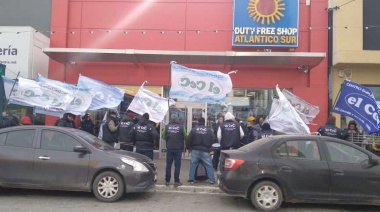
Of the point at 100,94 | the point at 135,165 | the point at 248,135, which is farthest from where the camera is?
the point at 100,94

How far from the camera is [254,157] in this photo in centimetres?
749

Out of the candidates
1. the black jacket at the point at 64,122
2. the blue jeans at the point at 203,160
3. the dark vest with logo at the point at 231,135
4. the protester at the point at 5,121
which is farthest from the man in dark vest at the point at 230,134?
the protester at the point at 5,121

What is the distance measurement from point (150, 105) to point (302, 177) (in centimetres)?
463

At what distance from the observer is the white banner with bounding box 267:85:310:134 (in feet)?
34.0

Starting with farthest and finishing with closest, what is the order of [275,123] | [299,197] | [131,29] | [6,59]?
[131,29]
[6,59]
[275,123]
[299,197]

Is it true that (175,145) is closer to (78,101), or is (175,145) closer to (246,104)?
→ (78,101)

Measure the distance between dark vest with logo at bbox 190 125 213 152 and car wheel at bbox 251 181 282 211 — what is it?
2.32 m

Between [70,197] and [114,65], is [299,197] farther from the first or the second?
[114,65]

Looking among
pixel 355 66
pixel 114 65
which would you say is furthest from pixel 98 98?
A: pixel 355 66

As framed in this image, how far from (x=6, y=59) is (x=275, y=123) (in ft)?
31.5

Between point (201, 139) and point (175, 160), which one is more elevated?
point (201, 139)

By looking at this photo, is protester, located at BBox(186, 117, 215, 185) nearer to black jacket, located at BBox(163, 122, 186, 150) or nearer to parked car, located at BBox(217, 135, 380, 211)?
black jacket, located at BBox(163, 122, 186, 150)

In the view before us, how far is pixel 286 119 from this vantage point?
34.4 feet

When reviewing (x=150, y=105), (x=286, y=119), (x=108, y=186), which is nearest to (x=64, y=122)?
(x=150, y=105)
